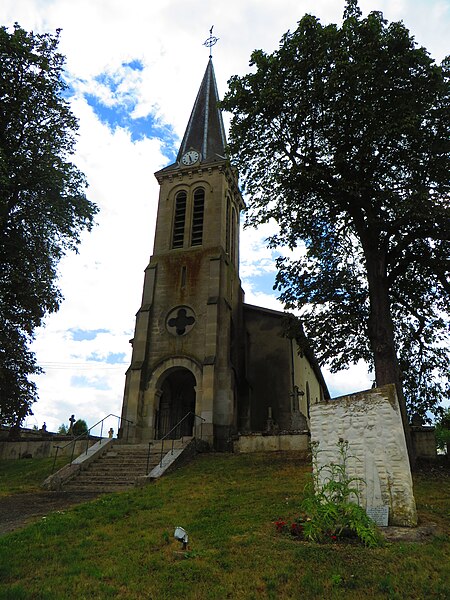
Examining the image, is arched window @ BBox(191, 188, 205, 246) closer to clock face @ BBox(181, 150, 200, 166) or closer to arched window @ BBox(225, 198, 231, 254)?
arched window @ BBox(225, 198, 231, 254)

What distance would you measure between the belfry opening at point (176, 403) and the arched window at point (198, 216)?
755 centimetres

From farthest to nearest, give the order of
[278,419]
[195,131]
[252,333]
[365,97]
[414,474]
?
[195,131] → [252,333] → [278,419] → [365,97] → [414,474]

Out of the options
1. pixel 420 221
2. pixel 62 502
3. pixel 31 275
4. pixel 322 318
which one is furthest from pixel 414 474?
pixel 31 275

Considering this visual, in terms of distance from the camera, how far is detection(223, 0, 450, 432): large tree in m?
15.2

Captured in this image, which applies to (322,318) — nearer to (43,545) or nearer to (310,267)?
(310,267)

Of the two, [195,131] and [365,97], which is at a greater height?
[195,131]

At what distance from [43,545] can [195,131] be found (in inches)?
1136

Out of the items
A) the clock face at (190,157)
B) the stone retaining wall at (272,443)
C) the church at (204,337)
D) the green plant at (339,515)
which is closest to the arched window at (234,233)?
the church at (204,337)

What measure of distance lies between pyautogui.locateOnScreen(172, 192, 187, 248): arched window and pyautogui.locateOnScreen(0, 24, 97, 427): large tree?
642 cm

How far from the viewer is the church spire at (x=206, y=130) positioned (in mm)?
30266

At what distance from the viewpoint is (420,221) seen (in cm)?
1559

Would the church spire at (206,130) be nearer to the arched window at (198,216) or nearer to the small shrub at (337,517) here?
the arched window at (198,216)

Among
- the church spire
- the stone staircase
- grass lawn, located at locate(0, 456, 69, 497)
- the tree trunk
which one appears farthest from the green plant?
the church spire

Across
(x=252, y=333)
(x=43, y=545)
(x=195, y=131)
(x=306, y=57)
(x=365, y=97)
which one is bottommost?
(x=43, y=545)
